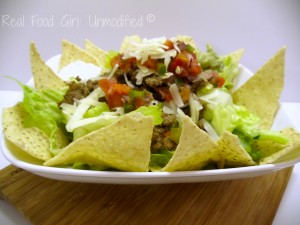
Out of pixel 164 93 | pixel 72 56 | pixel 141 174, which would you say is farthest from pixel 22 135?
pixel 72 56

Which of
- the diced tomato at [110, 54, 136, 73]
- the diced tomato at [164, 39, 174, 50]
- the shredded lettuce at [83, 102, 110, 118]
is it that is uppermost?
the diced tomato at [164, 39, 174, 50]

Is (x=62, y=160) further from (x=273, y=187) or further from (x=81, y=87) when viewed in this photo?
(x=273, y=187)

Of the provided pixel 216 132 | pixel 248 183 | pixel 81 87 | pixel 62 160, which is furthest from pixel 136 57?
pixel 248 183

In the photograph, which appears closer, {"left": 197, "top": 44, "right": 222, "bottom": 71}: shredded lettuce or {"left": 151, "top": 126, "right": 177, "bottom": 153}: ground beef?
{"left": 151, "top": 126, "right": 177, "bottom": 153}: ground beef

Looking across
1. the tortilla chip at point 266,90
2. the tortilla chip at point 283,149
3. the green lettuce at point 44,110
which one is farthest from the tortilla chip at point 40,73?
the tortilla chip at point 283,149

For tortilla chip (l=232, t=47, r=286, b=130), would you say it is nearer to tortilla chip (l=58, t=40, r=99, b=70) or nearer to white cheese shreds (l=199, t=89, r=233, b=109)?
white cheese shreds (l=199, t=89, r=233, b=109)

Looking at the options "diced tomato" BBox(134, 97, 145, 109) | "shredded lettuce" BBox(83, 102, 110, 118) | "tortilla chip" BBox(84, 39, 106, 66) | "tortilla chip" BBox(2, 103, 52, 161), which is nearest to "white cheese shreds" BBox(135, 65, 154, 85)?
"diced tomato" BBox(134, 97, 145, 109)

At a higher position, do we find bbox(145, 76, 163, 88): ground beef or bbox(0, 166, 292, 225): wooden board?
bbox(145, 76, 163, 88): ground beef
